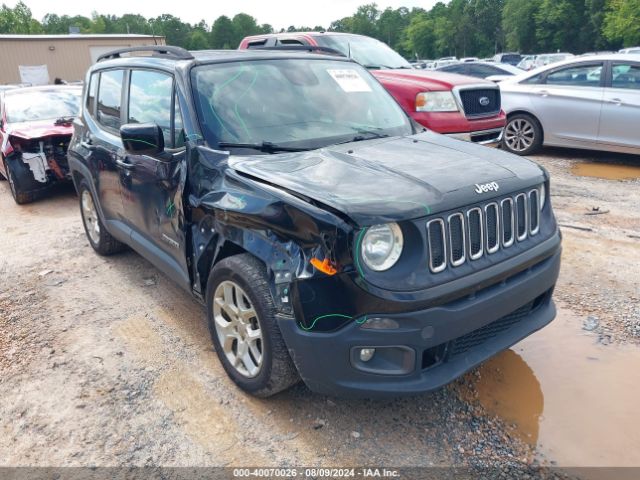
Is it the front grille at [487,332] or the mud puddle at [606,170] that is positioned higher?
the front grille at [487,332]

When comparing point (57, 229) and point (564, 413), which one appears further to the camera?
point (57, 229)

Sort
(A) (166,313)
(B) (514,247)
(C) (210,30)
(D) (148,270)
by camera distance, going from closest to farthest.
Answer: (B) (514,247) → (A) (166,313) → (D) (148,270) → (C) (210,30)

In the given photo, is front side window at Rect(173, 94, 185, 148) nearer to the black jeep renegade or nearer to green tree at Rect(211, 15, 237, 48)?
the black jeep renegade

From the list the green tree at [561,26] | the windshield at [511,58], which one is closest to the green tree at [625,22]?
the green tree at [561,26]

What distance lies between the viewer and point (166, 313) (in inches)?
163

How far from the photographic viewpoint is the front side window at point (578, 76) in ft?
26.7

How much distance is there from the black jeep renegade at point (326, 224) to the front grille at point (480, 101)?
11.3ft

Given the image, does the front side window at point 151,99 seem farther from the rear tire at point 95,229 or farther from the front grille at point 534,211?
the front grille at point 534,211

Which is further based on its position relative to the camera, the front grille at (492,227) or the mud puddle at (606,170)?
the mud puddle at (606,170)

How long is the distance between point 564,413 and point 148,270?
3.68 metres

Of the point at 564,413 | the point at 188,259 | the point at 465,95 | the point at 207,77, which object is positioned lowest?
the point at 564,413

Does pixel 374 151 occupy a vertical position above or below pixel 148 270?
above

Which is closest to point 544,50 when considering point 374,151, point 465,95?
point 465,95

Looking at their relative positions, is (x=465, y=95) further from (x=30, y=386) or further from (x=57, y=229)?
(x=30, y=386)
